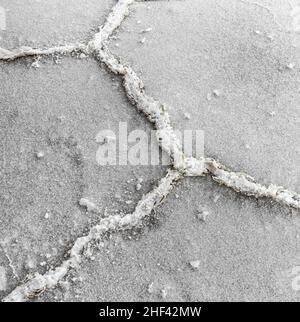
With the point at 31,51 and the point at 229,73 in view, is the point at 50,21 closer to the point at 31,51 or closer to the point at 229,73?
the point at 31,51

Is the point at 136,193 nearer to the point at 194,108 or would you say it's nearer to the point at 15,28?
the point at 194,108

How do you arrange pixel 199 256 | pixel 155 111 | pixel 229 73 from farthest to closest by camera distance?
pixel 229 73, pixel 155 111, pixel 199 256

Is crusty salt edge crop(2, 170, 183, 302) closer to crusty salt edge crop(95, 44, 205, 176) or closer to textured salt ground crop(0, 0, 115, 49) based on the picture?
crusty salt edge crop(95, 44, 205, 176)

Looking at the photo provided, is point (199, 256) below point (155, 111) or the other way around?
below

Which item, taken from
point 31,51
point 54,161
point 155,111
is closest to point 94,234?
point 54,161

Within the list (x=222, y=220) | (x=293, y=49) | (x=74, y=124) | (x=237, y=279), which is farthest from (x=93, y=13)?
(x=237, y=279)

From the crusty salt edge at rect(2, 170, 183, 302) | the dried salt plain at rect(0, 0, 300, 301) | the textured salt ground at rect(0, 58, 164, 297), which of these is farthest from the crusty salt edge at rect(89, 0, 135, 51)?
the crusty salt edge at rect(2, 170, 183, 302)
